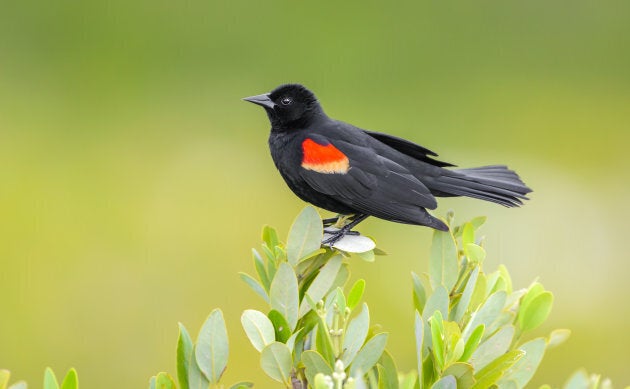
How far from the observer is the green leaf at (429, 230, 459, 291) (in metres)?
1.58

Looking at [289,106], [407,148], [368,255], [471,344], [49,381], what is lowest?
[49,381]

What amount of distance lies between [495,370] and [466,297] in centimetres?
17

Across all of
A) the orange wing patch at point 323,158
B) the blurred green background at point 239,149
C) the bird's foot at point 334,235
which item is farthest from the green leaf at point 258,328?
the blurred green background at point 239,149

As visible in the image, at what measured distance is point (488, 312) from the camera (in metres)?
1.48

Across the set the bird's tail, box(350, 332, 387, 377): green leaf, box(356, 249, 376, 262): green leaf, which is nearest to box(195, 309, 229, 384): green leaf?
box(350, 332, 387, 377): green leaf

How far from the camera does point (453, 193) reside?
8.13ft

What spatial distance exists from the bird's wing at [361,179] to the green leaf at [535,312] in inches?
24.7

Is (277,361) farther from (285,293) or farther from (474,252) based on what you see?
(474,252)

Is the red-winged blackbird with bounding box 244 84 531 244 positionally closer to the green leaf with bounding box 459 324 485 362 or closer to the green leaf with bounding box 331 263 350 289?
the green leaf with bounding box 331 263 350 289

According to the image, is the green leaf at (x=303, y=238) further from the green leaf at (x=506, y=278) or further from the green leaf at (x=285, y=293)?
the green leaf at (x=506, y=278)

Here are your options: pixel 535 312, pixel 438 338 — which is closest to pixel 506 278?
pixel 535 312

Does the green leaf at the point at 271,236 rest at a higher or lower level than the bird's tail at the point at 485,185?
lower

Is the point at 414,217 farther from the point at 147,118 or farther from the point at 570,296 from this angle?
the point at 147,118

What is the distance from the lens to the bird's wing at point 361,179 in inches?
90.6
